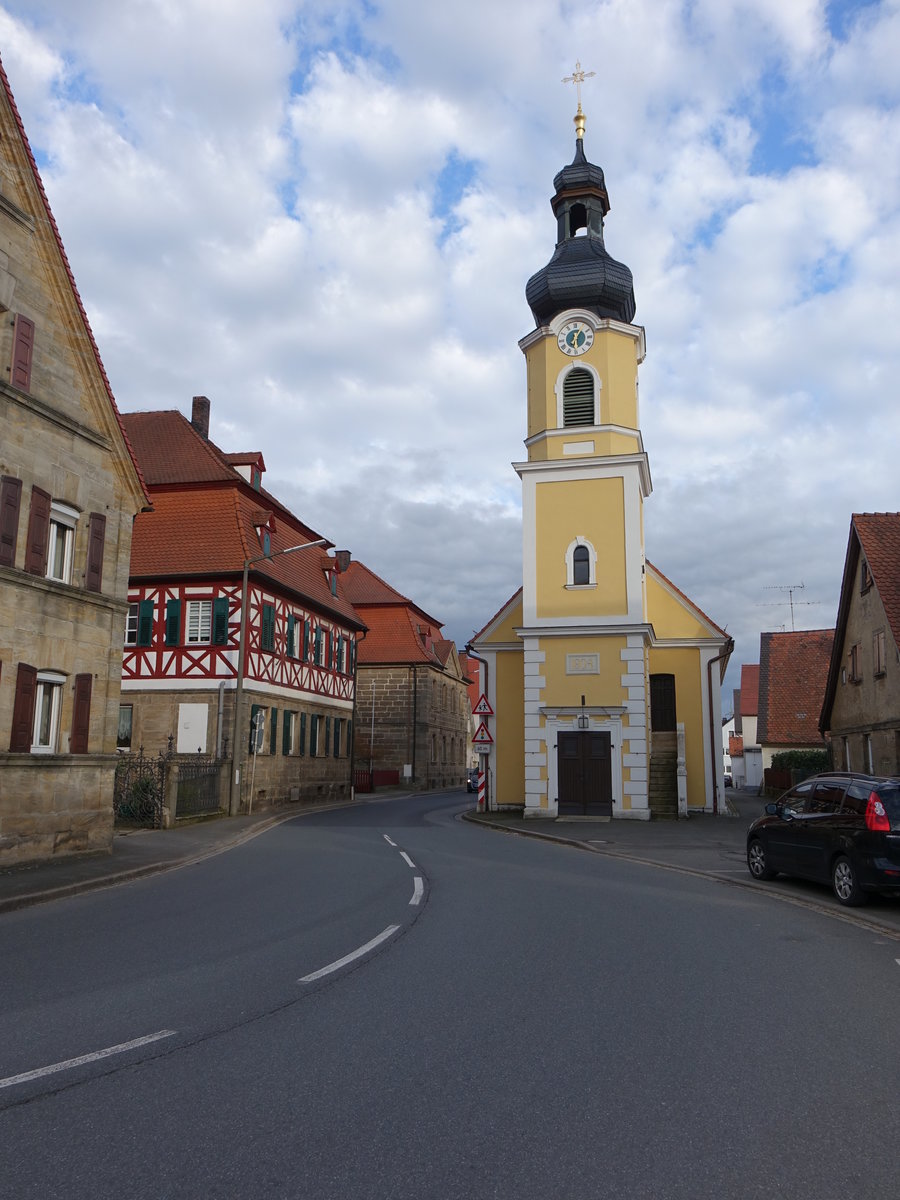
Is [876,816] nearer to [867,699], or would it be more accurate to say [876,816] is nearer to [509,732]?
[867,699]

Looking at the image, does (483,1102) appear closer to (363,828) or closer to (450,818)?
(363,828)

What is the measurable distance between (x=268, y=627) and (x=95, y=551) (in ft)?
50.6

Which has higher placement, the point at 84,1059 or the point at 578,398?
the point at 578,398

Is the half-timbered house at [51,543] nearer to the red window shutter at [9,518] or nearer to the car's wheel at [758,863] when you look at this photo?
the red window shutter at [9,518]

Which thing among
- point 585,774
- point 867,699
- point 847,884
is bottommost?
point 847,884

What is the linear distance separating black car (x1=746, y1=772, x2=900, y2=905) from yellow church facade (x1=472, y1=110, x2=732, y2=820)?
13.1m

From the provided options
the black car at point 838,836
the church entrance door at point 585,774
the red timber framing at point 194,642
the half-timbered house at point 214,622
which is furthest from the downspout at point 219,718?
the black car at point 838,836

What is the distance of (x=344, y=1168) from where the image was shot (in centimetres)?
409

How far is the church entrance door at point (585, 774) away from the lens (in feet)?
91.7

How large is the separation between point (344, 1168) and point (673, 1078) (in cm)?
202

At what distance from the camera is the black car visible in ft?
39.1

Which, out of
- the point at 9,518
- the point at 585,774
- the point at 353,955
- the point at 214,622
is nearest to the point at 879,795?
the point at 353,955

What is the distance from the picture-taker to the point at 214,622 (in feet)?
104

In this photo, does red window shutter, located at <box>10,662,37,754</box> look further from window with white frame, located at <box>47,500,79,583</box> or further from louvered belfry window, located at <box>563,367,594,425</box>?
louvered belfry window, located at <box>563,367,594,425</box>
